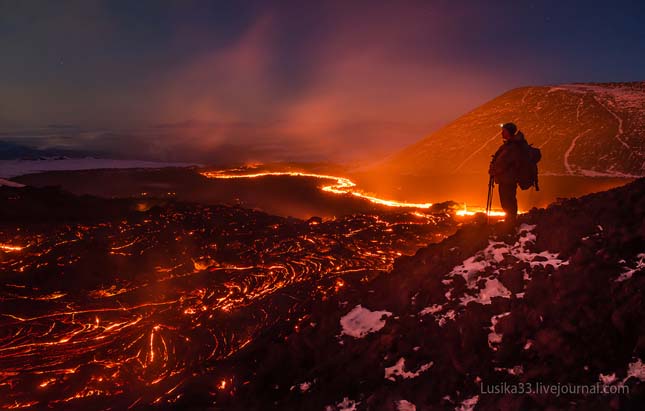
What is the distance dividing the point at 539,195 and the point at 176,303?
115ft

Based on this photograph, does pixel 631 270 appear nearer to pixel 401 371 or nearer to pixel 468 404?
pixel 468 404

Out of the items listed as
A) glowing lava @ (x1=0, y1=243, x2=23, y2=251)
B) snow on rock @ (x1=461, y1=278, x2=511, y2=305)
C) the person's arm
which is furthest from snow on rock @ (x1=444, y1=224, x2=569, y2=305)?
glowing lava @ (x1=0, y1=243, x2=23, y2=251)

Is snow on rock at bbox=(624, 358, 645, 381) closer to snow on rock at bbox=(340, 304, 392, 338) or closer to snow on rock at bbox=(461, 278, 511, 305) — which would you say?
snow on rock at bbox=(461, 278, 511, 305)

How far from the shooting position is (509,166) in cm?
879

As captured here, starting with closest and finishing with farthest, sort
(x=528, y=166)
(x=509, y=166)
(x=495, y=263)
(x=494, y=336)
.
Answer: (x=494, y=336) → (x=495, y=263) → (x=528, y=166) → (x=509, y=166)

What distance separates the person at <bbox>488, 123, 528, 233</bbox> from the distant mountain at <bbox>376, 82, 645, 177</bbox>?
44.7 meters

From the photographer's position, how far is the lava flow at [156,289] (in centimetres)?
1120

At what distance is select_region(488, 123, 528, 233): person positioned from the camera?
8680 mm

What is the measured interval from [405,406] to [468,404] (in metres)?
0.92

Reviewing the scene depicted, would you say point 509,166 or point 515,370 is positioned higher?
point 509,166

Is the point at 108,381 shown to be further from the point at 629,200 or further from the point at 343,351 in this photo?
the point at 629,200

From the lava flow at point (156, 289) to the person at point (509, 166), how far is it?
20.5ft

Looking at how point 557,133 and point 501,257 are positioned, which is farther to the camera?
point 557,133

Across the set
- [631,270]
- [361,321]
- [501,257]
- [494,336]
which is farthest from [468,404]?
[501,257]
